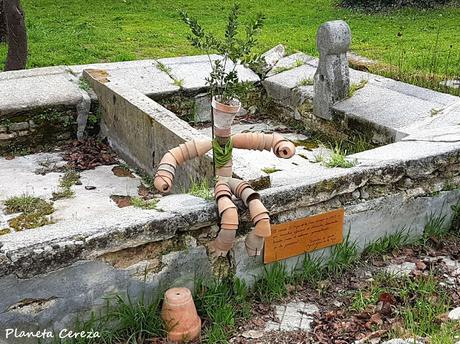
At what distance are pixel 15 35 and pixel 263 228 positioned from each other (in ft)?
17.9

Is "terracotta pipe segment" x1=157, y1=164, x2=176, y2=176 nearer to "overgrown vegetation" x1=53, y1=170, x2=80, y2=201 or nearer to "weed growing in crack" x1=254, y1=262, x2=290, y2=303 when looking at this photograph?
"weed growing in crack" x1=254, y1=262, x2=290, y2=303

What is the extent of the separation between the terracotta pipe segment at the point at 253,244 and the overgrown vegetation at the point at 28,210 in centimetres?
180

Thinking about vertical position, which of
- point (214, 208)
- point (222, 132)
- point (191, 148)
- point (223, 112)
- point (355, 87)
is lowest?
point (355, 87)

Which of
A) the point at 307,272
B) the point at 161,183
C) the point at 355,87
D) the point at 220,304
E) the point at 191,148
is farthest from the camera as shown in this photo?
the point at 355,87

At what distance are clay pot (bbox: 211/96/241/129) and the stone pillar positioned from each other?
272cm

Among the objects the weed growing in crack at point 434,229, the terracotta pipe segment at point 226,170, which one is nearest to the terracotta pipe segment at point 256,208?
the terracotta pipe segment at point 226,170

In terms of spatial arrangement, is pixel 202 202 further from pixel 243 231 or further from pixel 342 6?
pixel 342 6

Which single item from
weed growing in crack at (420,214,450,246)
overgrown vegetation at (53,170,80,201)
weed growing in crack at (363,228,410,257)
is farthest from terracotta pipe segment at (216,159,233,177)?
overgrown vegetation at (53,170,80,201)

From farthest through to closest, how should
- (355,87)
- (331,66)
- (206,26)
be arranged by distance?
1. (206,26)
2. (355,87)
3. (331,66)

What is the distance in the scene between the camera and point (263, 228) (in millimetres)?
3436

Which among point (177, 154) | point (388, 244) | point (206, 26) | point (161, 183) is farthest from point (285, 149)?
point (206, 26)

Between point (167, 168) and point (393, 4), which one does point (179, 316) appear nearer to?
point (167, 168)

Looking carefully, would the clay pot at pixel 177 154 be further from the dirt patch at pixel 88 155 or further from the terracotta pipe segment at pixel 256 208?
the dirt patch at pixel 88 155

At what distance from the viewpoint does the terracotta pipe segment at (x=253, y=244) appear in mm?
3527
